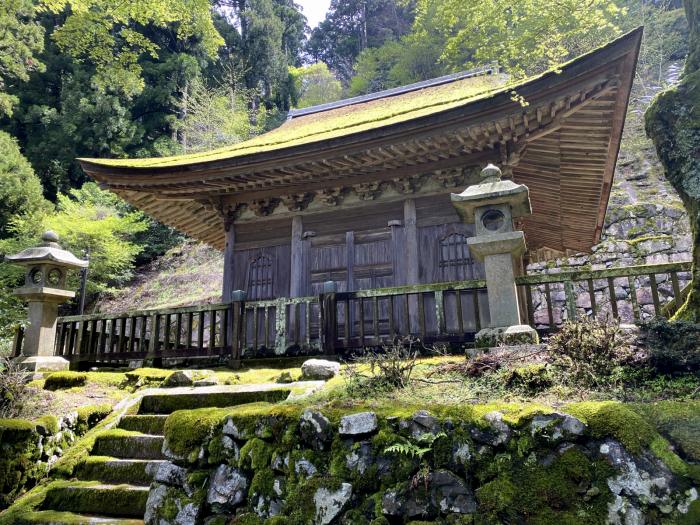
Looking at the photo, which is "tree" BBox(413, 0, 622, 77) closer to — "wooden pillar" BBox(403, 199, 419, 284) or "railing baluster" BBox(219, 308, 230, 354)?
"wooden pillar" BBox(403, 199, 419, 284)

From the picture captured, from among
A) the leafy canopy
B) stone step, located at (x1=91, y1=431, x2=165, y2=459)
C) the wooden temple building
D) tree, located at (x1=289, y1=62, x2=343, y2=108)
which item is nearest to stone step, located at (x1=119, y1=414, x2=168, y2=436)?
stone step, located at (x1=91, y1=431, x2=165, y2=459)

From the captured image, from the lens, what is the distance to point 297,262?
9.73 m

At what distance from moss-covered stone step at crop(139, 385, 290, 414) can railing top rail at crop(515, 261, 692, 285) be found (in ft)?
10.6

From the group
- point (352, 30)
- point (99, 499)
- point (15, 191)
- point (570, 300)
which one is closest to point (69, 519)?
point (99, 499)

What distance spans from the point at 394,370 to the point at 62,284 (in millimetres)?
6486

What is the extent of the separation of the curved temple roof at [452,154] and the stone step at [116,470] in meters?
5.52

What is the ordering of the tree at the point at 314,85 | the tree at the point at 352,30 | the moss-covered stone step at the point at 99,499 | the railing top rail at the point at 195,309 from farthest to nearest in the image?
1. the tree at the point at 352,30
2. the tree at the point at 314,85
3. the railing top rail at the point at 195,309
4. the moss-covered stone step at the point at 99,499

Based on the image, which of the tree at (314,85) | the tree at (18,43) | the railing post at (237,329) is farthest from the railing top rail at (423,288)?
the tree at (314,85)

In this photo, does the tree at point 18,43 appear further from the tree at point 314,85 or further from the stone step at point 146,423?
the tree at point 314,85

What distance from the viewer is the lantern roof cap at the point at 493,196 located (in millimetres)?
5273

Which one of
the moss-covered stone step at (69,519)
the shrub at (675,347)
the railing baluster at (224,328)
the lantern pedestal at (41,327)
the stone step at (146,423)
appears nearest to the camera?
the shrub at (675,347)

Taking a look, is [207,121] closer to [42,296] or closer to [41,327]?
[42,296]

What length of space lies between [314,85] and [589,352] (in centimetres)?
3978

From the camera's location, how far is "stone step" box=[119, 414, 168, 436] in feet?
16.0
